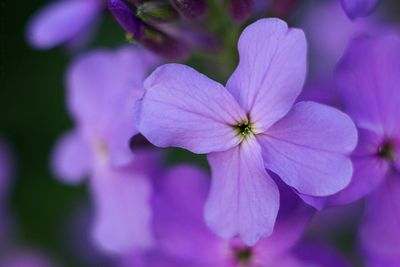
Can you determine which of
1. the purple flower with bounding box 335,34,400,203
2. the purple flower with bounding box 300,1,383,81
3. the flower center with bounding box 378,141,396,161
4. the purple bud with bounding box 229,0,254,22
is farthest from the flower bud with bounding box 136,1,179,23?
the purple flower with bounding box 300,1,383,81

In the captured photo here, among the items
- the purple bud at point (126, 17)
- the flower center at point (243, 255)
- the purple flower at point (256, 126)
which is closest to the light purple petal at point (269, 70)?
the purple flower at point (256, 126)

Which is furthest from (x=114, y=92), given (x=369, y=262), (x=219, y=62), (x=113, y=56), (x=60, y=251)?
(x=60, y=251)

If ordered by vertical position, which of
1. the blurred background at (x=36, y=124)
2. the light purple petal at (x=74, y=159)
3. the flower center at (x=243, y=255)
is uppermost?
the light purple petal at (x=74, y=159)

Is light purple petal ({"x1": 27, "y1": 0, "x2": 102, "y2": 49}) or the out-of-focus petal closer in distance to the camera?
the out-of-focus petal

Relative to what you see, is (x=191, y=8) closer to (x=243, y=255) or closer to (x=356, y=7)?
(x=356, y=7)

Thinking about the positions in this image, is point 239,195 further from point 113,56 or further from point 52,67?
point 52,67

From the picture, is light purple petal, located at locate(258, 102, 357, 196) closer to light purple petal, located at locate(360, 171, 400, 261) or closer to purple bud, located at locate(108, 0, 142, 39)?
light purple petal, located at locate(360, 171, 400, 261)

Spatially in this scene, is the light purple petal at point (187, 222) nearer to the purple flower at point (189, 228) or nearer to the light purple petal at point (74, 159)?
the purple flower at point (189, 228)
